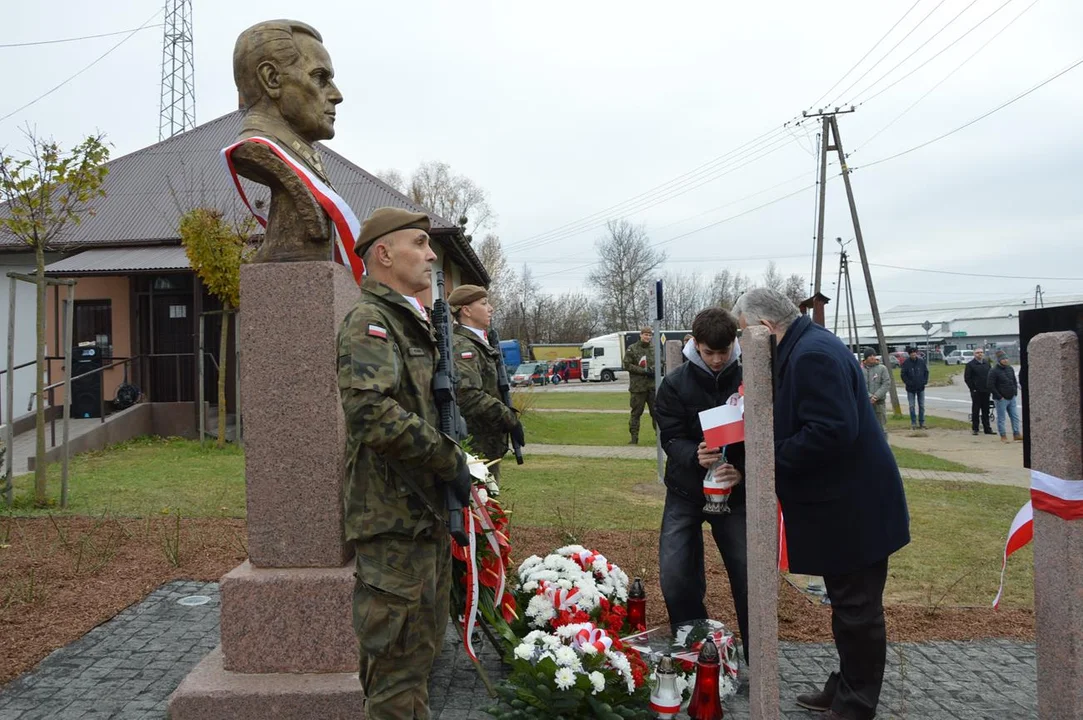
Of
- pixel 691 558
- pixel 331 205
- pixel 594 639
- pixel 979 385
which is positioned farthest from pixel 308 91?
pixel 979 385

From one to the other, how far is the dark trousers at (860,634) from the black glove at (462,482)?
5.61ft

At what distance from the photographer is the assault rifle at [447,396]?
9.28 ft

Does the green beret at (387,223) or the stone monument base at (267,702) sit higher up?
the green beret at (387,223)

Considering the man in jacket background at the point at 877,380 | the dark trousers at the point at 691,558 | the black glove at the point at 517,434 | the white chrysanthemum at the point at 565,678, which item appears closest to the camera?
the white chrysanthemum at the point at 565,678

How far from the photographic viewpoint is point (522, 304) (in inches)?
2837

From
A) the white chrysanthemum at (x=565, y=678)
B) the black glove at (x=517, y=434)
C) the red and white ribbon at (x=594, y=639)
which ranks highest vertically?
the black glove at (x=517, y=434)

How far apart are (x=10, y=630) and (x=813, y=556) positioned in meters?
4.58

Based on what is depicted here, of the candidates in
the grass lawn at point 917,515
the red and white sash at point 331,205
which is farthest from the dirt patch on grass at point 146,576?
the red and white sash at point 331,205

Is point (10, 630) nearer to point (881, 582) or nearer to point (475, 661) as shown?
point (475, 661)

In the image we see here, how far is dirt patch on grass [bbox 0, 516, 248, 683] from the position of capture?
15.6ft

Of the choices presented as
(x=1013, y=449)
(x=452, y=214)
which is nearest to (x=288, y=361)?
(x=1013, y=449)

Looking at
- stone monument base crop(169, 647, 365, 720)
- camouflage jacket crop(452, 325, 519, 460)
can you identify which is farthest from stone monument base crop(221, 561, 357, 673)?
camouflage jacket crop(452, 325, 519, 460)

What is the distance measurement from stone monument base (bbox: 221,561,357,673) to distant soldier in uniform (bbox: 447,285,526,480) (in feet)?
5.45

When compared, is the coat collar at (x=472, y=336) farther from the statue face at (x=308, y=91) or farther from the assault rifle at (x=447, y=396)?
the assault rifle at (x=447, y=396)
